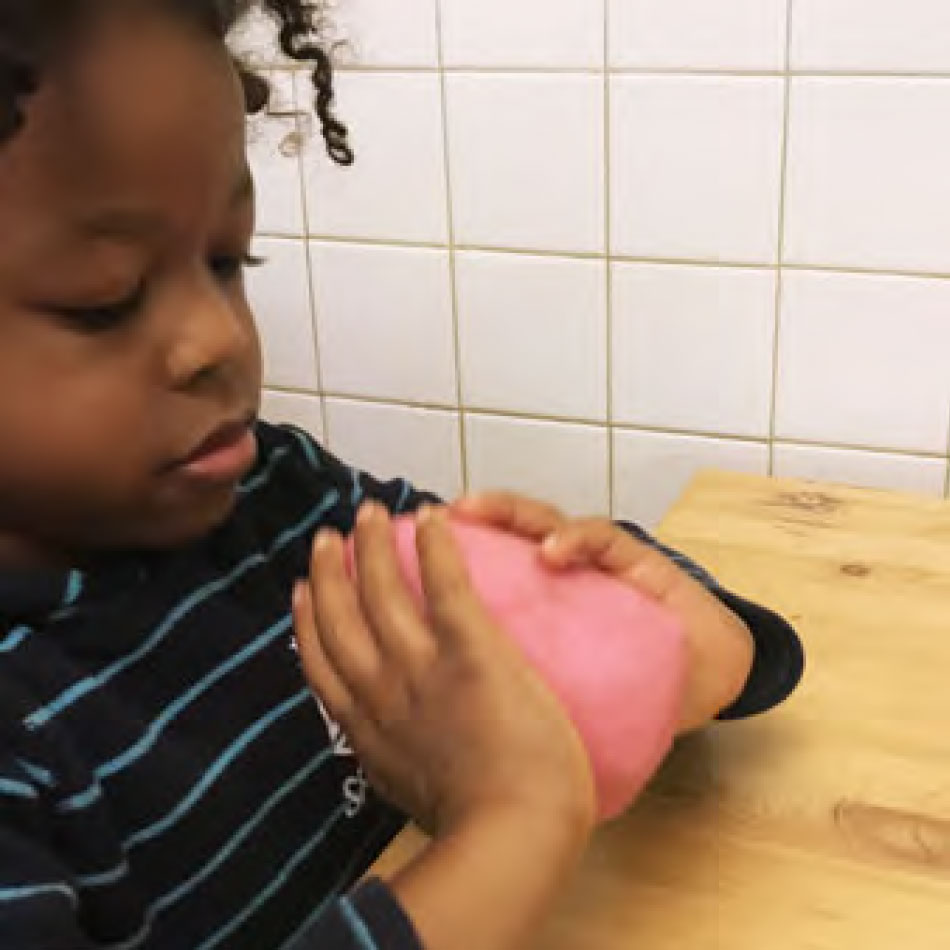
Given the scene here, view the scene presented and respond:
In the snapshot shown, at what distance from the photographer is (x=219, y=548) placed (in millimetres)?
761

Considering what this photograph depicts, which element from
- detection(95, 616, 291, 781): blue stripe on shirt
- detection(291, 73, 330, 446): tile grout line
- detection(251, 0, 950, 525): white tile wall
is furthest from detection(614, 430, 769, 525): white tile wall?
detection(95, 616, 291, 781): blue stripe on shirt

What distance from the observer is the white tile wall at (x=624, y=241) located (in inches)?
37.8

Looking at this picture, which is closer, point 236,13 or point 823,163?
point 236,13

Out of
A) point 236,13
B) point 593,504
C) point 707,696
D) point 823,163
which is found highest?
point 236,13

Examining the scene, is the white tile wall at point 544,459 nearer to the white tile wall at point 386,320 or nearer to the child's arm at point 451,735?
the white tile wall at point 386,320

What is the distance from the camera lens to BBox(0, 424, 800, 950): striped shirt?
58 centimetres

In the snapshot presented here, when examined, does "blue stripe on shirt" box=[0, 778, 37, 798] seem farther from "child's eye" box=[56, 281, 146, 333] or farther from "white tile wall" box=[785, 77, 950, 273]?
"white tile wall" box=[785, 77, 950, 273]

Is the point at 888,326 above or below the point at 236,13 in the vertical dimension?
below

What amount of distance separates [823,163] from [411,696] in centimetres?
56

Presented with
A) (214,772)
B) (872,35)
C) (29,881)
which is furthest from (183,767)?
(872,35)

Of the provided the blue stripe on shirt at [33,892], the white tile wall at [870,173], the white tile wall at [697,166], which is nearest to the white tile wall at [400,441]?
the white tile wall at [697,166]

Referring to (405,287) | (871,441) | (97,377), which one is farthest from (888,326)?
(97,377)

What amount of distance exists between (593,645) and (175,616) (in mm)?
225

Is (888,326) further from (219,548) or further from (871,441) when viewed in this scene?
(219,548)
